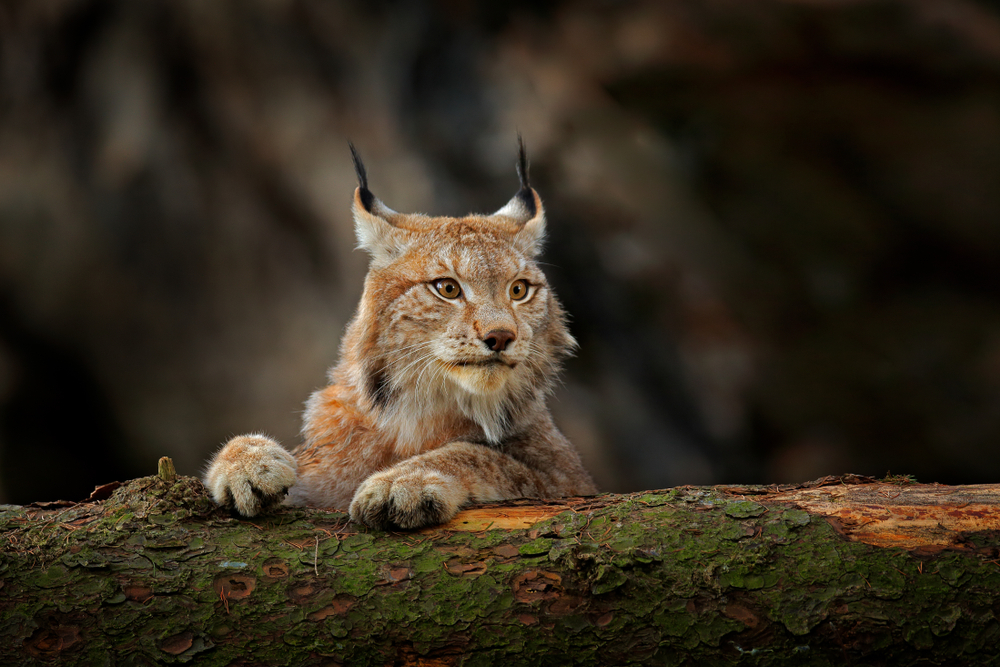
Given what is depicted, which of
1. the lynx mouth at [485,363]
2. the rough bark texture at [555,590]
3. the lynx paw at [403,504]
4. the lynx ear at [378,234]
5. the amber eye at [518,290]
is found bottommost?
A: the rough bark texture at [555,590]

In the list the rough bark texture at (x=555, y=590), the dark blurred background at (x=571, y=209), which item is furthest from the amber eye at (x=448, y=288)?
the dark blurred background at (x=571, y=209)

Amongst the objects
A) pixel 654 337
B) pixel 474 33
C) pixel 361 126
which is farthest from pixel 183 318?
pixel 654 337

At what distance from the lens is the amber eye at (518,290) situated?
151 inches

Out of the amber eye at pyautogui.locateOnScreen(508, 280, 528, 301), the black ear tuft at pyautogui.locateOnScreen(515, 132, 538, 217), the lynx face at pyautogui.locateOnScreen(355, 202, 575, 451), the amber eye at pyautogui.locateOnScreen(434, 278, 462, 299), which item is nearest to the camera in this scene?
the lynx face at pyautogui.locateOnScreen(355, 202, 575, 451)

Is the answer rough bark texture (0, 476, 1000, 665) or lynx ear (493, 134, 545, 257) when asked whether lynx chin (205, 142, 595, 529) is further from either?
rough bark texture (0, 476, 1000, 665)

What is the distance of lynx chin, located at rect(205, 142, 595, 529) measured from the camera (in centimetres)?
346

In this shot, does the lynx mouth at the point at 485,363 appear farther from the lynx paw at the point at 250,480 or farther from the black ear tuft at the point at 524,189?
the black ear tuft at the point at 524,189

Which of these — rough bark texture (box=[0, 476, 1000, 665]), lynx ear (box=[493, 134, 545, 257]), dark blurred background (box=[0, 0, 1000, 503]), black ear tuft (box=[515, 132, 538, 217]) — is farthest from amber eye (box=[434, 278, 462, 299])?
dark blurred background (box=[0, 0, 1000, 503])

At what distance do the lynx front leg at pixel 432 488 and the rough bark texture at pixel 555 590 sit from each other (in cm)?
12

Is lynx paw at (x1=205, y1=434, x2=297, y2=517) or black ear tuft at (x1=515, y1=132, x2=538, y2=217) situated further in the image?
black ear tuft at (x1=515, y1=132, x2=538, y2=217)

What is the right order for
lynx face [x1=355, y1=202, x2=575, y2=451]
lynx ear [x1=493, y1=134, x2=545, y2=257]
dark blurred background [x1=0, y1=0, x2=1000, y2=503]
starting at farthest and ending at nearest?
dark blurred background [x1=0, y1=0, x2=1000, y2=503] < lynx ear [x1=493, y1=134, x2=545, y2=257] < lynx face [x1=355, y1=202, x2=575, y2=451]

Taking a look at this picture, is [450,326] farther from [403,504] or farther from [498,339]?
[403,504]

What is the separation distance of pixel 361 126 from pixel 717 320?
142 inches

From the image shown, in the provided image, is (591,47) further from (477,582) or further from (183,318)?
(477,582)
